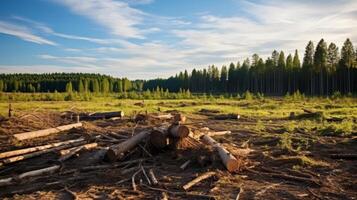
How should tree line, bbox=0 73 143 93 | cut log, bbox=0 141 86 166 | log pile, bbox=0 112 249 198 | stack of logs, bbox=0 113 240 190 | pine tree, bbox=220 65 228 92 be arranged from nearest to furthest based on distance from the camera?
log pile, bbox=0 112 249 198
stack of logs, bbox=0 113 240 190
cut log, bbox=0 141 86 166
pine tree, bbox=220 65 228 92
tree line, bbox=0 73 143 93

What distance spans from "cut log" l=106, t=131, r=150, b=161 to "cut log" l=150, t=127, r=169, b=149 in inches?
16.1

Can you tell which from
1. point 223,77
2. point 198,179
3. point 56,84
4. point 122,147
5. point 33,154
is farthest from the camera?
point 56,84

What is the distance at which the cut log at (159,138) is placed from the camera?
11.8 meters

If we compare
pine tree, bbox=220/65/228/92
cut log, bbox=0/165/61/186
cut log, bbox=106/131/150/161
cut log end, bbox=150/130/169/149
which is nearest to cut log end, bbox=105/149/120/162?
Answer: cut log, bbox=106/131/150/161

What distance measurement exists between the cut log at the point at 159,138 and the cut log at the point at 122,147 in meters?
0.41

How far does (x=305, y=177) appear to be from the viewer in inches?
370

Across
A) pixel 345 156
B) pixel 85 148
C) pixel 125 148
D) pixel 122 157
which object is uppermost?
pixel 125 148

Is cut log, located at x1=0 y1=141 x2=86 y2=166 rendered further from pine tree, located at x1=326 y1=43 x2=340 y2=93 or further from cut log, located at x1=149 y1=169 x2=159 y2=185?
pine tree, located at x1=326 y1=43 x2=340 y2=93

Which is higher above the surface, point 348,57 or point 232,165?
point 348,57

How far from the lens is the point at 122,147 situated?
37.5 feet

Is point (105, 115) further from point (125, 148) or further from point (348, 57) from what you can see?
point (348, 57)

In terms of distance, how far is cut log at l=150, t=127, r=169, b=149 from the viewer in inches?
463

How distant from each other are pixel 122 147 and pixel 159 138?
1182 millimetres

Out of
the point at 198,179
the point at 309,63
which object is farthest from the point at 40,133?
the point at 309,63
